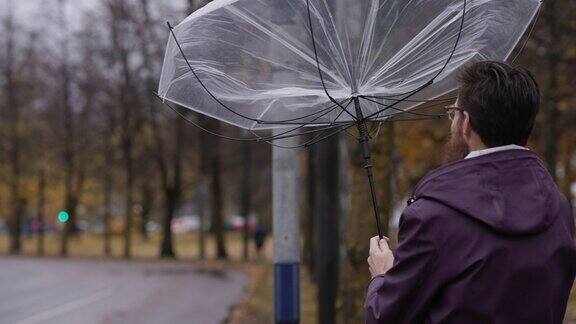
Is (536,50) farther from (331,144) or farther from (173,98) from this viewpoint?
(173,98)

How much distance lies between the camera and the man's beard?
2.39m

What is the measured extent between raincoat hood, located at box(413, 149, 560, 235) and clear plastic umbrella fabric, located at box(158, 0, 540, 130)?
3.23ft

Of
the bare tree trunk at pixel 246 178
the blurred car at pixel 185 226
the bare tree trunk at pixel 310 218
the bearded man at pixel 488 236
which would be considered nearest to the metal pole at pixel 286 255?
the bearded man at pixel 488 236

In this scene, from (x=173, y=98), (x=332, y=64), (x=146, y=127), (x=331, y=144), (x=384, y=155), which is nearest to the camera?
(x=332, y=64)

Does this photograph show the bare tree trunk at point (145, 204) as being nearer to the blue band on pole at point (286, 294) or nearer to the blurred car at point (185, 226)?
the blurred car at point (185, 226)

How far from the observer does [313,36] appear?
10.7ft

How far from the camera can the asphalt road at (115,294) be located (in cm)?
1415

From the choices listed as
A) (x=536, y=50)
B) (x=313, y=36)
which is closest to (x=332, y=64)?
(x=313, y=36)

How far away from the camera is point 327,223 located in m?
12.6

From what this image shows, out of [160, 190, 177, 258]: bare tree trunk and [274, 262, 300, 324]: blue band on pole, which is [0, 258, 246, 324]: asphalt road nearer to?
[274, 262, 300, 324]: blue band on pole

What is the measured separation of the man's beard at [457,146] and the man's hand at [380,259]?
0.35 metres

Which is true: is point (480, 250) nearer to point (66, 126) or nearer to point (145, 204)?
point (66, 126)

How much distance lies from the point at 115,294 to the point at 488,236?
17.1 m

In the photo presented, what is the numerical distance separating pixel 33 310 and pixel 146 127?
86.9ft
